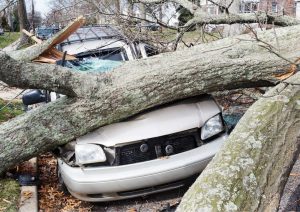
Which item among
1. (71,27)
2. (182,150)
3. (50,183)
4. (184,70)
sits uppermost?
(71,27)

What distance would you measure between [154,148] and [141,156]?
152 mm

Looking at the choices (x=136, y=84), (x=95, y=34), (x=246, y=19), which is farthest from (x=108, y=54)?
(x=246, y=19)

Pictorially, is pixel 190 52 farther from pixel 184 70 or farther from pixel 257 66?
pixel 257 66

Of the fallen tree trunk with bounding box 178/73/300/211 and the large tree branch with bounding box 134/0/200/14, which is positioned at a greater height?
the large tree branch with bounding box 134/0/200/14

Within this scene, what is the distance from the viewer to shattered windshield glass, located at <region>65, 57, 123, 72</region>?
567cm

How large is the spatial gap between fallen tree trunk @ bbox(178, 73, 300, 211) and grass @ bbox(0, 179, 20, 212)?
88.1 inches

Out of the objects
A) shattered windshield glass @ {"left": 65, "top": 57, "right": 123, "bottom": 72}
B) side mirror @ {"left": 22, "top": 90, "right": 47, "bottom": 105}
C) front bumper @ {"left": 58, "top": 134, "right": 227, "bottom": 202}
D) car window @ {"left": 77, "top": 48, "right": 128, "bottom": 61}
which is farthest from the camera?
car window @ {"left": 77, "top": 48, "right": 128, "bottom": 61}

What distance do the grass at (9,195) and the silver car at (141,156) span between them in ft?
1.81

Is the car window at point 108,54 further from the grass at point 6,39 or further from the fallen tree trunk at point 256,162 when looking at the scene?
the grass at point 6,39

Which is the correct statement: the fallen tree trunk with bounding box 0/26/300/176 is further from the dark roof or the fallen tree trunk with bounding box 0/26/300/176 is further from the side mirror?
the dark roof

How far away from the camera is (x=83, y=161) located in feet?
14.1

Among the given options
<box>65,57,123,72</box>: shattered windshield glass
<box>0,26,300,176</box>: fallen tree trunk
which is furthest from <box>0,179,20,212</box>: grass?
<box>65,57,123,72</box>: shattered windshield glass

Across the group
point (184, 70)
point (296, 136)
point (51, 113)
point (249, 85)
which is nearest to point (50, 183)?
point (51, 113)

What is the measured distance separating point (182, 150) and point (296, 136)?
123cm
